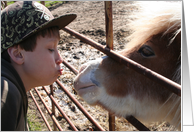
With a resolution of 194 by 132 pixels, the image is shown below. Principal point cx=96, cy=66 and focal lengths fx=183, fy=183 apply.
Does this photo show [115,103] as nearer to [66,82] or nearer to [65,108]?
[65,108]

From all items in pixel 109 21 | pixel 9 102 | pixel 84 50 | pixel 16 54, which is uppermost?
pixel 109 21

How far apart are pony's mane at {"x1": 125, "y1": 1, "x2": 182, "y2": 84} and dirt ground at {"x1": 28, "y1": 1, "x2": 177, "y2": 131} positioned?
295 mm

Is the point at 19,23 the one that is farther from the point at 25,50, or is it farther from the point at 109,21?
the point at 109,21

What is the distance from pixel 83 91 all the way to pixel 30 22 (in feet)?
2.33

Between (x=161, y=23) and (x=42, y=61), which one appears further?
(x=161, y=23)

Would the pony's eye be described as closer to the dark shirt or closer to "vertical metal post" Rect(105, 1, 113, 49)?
"vertical metal post" Rect(105, 1, 113, 49)

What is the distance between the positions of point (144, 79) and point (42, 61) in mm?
900

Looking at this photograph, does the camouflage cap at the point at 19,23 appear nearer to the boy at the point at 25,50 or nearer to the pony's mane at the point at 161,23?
the boy at the point at 25,50

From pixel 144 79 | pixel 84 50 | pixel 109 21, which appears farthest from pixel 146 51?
pixel 84 50

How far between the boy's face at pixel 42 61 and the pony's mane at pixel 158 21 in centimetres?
89

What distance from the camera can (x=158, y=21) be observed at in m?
1.78

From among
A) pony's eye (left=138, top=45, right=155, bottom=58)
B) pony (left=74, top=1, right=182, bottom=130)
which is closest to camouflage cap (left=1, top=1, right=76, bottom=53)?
pony (left=74, top=1, right=182, bottom=130)

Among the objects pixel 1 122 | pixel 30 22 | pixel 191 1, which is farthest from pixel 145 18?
pixel 1 122

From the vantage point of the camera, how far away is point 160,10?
1877mm
